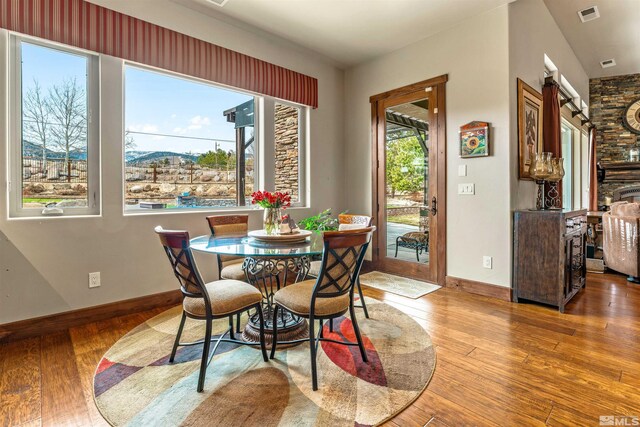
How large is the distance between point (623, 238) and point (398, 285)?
2.84 m

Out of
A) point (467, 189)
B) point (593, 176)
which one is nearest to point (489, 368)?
point (467, 189)

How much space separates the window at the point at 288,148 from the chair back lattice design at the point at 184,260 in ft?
7.74

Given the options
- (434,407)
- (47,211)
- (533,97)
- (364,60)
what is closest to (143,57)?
(47,211)

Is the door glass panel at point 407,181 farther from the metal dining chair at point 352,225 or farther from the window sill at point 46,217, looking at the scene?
the window sill at point 46,217

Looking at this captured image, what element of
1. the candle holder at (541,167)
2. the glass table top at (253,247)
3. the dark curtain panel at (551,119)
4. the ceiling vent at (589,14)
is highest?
the ceiling vent at (589,14)

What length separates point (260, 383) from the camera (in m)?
1.83

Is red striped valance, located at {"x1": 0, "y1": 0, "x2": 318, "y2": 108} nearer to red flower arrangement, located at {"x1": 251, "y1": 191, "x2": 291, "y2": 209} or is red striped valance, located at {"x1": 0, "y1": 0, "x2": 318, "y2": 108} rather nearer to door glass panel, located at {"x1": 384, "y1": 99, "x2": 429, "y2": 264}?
door glass panel, located at {"x1": 384, "y1": 99, "x2": 429, "y2": 264}

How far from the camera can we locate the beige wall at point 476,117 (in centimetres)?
329

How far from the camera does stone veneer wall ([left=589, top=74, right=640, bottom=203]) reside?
6730 millimetres

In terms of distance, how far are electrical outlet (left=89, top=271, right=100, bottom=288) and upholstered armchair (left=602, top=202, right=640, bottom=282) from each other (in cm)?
570

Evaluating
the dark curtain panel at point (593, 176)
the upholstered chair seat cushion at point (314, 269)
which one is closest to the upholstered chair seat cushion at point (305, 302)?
the upholstered chair seat cushion at point (314, 269)

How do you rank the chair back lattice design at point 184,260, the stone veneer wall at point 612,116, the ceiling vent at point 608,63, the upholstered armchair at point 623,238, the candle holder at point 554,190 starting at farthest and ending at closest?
the stone veneer wall at point 612,116 < the ceiling vent at point 608,63 < the upholstered armchair at point 623,238 < the candle holder at point 554,190 < the chair back lattice design at point 184,260

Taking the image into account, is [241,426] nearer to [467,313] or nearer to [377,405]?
[377,405]

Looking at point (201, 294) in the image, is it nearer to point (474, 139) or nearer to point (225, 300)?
point (225, 300)
